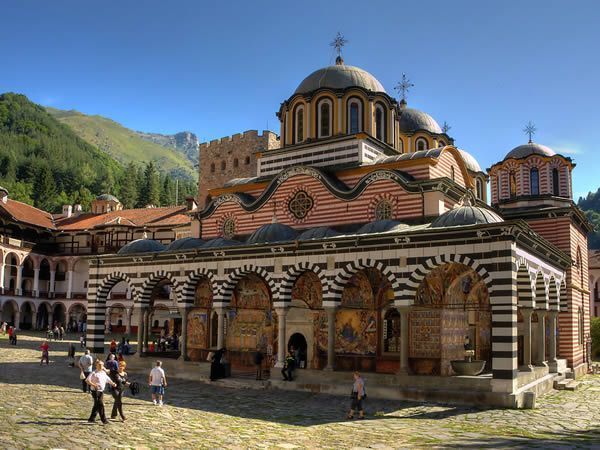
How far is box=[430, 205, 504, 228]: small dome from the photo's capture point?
56.0 feet

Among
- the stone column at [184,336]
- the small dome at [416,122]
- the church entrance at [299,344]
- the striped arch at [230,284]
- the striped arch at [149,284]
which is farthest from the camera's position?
the small dome at [416,122]

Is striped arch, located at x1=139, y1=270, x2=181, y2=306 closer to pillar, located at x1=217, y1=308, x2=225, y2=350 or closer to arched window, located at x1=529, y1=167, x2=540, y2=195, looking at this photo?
pillar, located at x1=217, y1=308, x2=225, y2=350

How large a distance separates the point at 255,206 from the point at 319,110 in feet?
15.4

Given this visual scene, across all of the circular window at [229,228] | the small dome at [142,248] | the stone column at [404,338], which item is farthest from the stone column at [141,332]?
the stone column at [404,338]

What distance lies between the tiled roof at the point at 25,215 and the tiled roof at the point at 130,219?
1030mm

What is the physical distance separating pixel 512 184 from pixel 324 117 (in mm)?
10914

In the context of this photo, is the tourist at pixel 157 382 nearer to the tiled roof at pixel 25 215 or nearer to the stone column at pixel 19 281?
the stone column at pixel 19 281

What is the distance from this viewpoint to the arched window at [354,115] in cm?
2470

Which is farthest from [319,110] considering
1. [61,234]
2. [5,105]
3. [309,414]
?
[5,105]

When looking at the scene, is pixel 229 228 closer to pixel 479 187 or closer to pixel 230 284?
pixel 230 284

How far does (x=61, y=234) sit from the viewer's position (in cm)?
5178

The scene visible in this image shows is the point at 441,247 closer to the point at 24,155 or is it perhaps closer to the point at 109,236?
the point at 109,236

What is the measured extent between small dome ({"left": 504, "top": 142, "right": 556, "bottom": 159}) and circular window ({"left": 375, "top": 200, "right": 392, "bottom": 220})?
1201 cm

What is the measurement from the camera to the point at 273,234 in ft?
70.4
